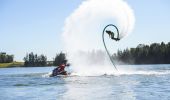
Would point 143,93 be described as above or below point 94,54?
below

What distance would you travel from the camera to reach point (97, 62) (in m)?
96.0

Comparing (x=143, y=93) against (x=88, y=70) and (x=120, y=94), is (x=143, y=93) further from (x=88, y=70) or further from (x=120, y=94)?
(x=88, y=70)

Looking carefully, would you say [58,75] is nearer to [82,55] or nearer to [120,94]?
[82,55]

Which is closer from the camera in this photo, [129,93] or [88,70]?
[129,93]

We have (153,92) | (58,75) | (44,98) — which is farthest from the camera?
(58,75)

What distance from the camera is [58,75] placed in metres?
72.1

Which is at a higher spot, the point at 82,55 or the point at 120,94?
the point at 82,55

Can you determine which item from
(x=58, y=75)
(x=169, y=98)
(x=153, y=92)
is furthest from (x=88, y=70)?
(x=169, y=98)

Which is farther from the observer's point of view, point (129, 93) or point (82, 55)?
point (82, 55)

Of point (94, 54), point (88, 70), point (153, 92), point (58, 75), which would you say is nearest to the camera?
point (153, 92)

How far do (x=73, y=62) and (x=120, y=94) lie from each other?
44224mm

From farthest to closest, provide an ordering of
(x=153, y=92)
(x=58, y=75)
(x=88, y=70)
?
(x=88, y=70) < (x=58, y=75) < (x=153, y=92)

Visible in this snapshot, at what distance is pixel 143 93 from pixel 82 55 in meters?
46.4

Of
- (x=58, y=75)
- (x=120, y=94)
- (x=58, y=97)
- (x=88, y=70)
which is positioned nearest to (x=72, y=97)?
(x=58, y=97)
